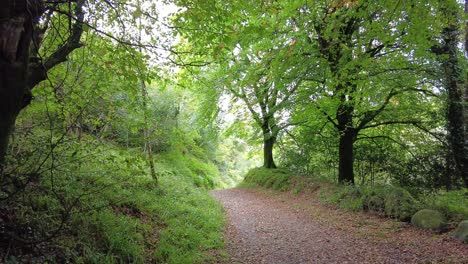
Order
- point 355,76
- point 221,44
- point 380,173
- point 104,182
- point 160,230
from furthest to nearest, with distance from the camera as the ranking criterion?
point 380,173, point 355,76, point 104,182, point 160,230, point 221,44

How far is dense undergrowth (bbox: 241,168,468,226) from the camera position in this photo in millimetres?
6750

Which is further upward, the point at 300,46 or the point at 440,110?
the point at 300,46

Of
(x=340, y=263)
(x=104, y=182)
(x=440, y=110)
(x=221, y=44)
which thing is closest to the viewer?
(x=221, y=44)

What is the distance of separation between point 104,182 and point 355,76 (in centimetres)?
703

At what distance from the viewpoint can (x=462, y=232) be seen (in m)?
5.52

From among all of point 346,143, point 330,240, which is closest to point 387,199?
point 330,240

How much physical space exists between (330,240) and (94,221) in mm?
4820

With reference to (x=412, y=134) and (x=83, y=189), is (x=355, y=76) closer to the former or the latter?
(x=412, y=134)

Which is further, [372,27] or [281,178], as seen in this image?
[281,178]

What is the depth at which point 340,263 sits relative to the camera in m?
4.98

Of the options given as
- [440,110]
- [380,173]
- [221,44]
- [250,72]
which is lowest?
[380,173]

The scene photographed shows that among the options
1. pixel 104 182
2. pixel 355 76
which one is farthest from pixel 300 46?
pixel 104 182

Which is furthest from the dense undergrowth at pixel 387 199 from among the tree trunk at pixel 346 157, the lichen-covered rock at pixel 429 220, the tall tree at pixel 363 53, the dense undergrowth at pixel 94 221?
the dense undergrowth at pixel 94 221

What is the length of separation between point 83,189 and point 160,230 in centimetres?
167
